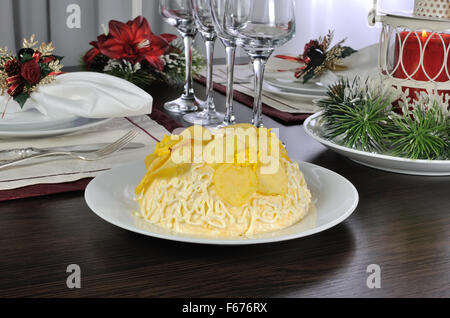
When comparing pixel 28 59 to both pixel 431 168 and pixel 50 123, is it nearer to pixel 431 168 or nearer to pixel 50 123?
pixel 50 123

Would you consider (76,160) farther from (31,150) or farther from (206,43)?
(206,43)

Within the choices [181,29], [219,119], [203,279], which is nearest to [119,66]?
[181,29]

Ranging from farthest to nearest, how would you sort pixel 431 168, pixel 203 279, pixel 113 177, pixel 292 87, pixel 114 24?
pixel 114 24, pixel 292 87, pixel 431 168, pixel 113 177, pixel 203 279

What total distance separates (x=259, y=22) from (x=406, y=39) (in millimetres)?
240

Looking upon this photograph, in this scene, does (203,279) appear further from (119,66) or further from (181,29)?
(119,66)

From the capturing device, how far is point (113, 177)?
63 centimetres

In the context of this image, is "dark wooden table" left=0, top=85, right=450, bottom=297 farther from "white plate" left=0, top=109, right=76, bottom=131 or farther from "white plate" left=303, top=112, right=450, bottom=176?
"white plate" left=0, top=109, right=76, bottom=131

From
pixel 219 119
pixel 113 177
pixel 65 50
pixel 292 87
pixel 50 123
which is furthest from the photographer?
pixel 65 50

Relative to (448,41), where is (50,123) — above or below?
below

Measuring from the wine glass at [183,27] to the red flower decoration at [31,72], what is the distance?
28cm

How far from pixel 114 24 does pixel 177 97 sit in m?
0.23

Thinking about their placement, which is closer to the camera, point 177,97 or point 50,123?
point 50,123

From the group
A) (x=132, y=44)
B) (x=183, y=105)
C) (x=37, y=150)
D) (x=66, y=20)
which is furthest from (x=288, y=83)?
(x=66, y=20)

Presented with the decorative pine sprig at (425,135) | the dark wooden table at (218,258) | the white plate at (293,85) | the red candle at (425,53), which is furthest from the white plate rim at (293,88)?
the dark wooden table at (218,258)
